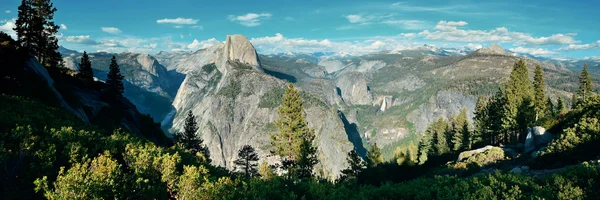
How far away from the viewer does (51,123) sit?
19266mm

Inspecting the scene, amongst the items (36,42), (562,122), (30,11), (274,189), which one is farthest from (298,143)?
(30,11)

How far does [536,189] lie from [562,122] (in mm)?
36458

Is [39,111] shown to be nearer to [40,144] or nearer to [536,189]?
[40,144]

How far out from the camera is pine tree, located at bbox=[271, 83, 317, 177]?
40.7m

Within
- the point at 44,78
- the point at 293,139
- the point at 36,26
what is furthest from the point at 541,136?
the point at 36,26

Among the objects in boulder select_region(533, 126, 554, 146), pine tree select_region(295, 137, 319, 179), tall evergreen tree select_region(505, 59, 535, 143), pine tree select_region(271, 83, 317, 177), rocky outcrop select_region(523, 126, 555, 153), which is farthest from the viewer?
tall evergreen tree select_region(505, 59, 535, 143)

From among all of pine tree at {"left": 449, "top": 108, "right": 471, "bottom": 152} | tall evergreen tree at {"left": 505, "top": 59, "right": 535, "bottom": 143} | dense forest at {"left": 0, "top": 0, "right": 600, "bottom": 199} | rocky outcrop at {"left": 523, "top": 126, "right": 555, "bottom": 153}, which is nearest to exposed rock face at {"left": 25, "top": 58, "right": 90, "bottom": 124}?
dense forest at {"left": 0, "top": 0, "right": 600, "bottom": 199}

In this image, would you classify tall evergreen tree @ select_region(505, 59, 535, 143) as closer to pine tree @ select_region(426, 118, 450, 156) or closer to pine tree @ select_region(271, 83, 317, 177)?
pine tree @ select_region(426, 118, 450, 156)

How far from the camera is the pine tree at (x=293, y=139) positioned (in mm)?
40688

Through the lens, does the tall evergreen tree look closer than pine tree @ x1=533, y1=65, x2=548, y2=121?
Yes

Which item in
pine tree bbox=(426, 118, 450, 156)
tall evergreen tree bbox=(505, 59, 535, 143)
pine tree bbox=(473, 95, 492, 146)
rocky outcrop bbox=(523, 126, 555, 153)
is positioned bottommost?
Result: pine tree bbox=(426, 118, 450, 156)

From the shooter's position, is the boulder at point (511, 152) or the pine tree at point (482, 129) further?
the pine tree at point (482, 129)

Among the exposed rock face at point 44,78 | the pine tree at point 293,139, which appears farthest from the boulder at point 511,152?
the exposed rock face at point 44,78

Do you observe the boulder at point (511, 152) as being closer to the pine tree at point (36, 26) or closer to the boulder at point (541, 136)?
the boulder at point (541, 136)
